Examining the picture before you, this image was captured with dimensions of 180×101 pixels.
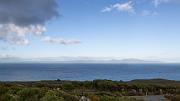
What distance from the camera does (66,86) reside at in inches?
1649

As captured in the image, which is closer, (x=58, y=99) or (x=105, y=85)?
(x=58, y=99)

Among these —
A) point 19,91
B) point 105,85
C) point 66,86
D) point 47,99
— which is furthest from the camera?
point 105,85

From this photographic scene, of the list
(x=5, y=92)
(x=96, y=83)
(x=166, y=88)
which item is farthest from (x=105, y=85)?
(x=5, y=92)

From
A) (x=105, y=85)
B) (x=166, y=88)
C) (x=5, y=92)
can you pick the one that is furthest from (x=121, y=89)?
(x=5, y=92)

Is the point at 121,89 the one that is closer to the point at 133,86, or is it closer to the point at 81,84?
the point at 133,86

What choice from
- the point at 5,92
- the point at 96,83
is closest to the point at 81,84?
the point at 96,83

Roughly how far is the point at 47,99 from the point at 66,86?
79.0 feet

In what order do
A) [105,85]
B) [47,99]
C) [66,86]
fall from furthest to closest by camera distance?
[105,85] → [66,86] → [47,99]

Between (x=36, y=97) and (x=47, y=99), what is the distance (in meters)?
1.28

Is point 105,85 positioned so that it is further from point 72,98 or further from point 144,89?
point 72,98

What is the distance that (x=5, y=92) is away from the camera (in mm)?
20844

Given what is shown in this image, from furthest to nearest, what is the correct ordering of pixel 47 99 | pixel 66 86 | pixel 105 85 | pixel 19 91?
pixel 105 85 < pixel 66 86 < pixel 19 91 < pixel 47 99

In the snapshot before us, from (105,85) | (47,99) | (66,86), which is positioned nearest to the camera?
(47,99)

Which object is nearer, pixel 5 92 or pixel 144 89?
pixel 5 92
